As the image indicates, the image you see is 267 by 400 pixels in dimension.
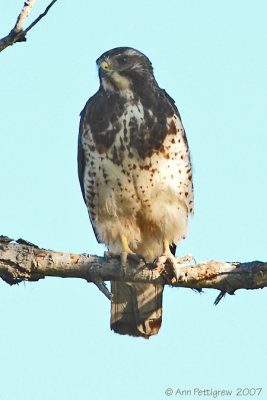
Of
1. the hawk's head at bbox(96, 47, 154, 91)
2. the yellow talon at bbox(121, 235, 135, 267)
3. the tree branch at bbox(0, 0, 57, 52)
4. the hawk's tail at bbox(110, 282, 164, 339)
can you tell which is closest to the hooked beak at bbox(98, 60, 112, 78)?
the hawk's head at bbox(96, 47, 154, 91)

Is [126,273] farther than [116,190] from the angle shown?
No

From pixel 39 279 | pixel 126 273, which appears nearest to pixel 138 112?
pixel 126 273

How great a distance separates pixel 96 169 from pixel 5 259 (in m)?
1.61

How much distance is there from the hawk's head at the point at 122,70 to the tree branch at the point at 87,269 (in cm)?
196

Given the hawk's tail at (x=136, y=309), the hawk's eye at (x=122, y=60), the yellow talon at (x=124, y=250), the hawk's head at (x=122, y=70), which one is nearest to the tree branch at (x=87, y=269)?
the yellow talon at (x=124, y=250)

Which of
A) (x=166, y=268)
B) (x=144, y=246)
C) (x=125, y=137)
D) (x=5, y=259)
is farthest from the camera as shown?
(x=144, y=246)

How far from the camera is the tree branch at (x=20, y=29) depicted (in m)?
4.76

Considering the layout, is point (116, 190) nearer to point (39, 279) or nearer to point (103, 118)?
point (103, 118)

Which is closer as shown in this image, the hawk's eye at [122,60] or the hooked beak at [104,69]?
the hooked beak at [104,69]

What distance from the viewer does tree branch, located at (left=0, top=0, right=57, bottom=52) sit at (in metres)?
4.76

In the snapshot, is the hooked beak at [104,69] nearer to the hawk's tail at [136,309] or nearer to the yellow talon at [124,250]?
the yellow talon at [124,250]

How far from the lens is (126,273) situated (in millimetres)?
6602

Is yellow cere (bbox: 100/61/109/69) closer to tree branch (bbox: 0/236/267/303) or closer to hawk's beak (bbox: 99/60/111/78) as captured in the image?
hawk's beak (bbox: 99/60/111/78)

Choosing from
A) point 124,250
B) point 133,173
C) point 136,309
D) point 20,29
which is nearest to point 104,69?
point 133,173
